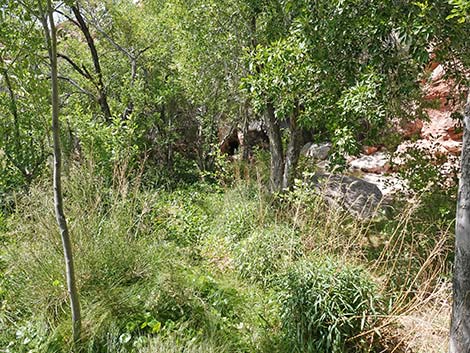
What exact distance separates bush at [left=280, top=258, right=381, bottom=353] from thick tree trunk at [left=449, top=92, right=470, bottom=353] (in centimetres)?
63

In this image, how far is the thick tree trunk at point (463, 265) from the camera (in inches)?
70.2

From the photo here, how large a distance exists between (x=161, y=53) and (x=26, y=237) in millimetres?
4918

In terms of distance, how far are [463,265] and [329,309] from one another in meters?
0.97

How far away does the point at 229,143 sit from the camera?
9445mm

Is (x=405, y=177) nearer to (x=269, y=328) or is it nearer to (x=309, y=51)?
(x=309, y=51)

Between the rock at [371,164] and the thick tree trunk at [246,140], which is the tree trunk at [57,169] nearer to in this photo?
the thick tree trunk at [246,140]

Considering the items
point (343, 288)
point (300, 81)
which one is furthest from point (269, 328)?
point (300, 81)

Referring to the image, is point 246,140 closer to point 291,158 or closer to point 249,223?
point 291,158

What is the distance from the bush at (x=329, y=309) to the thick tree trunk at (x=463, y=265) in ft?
2.08

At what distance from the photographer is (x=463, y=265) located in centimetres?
185

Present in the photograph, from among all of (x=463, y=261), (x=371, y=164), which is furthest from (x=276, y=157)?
(x=371, y=164)

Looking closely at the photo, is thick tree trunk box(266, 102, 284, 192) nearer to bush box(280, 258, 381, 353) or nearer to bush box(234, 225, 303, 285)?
bush box(234, 225, 303, 285)

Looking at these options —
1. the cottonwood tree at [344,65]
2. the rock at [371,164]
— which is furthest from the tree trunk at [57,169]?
the rock at [371,164]

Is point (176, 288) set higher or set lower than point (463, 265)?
lower
